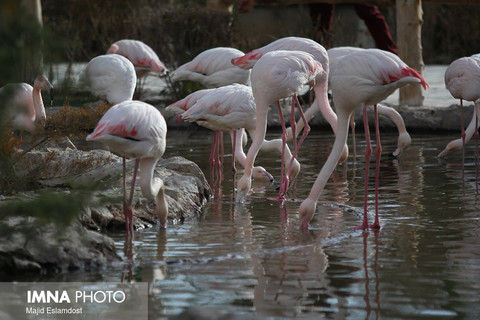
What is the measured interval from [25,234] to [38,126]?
1770 mm

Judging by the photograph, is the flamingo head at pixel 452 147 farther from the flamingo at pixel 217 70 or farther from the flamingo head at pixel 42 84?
the flamingo head at pixel 42 84

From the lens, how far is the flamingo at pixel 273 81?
6059 mm

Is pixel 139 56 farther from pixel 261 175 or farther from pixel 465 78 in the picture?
pixel 465 78

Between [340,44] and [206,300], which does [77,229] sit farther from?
[340,44]

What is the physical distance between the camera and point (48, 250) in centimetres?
413

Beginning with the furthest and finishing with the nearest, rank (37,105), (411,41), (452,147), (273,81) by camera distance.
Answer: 1. (411,41)
2. (452,147)
3. (37,105)
4. (273,81)

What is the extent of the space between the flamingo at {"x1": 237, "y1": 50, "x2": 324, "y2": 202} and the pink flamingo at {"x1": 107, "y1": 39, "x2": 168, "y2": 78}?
3821 millimetres

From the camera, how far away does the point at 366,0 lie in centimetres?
1204

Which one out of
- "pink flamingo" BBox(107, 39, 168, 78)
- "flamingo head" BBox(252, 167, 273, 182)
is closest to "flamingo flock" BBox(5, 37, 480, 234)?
"flamingo head" BBox(252, 167, 273, 182)

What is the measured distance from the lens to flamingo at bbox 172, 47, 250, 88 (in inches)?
325

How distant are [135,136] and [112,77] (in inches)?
121

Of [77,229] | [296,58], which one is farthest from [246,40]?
[77,229]

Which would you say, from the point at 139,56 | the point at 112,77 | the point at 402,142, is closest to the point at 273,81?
the point at 112,77

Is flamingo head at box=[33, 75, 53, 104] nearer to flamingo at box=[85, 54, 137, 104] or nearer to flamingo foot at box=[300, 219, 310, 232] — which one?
flamingo at box=[85, 54, 137, 104]
